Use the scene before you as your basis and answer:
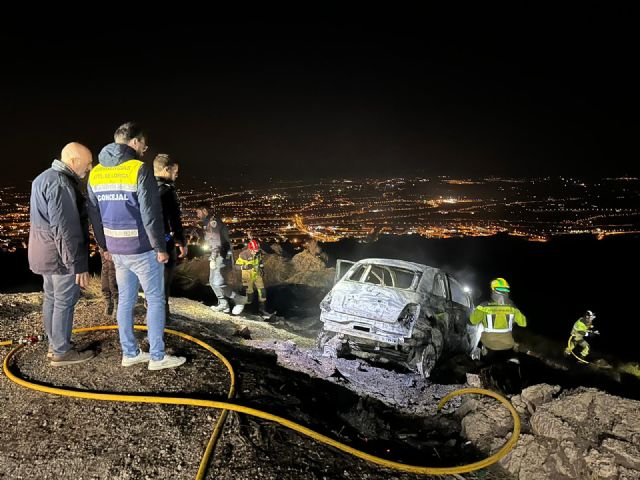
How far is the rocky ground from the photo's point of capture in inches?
121

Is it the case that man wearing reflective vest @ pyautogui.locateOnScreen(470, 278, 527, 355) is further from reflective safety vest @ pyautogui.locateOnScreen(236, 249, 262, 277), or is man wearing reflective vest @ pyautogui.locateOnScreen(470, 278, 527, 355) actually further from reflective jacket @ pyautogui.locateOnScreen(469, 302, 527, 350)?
reflective safety vest @ pyautogui.locateOnScreen(236, 249, 262, 277)

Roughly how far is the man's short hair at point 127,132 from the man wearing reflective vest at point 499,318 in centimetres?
501

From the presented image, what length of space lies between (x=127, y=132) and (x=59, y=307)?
1.83m

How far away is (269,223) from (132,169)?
2739 centimetres

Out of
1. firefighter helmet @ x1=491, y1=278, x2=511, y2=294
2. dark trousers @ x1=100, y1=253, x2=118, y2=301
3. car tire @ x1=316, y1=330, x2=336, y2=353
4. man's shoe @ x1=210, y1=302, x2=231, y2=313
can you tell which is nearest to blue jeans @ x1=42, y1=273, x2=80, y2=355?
dark trousers @ x1=100, y1=253, x2=118, y2=301

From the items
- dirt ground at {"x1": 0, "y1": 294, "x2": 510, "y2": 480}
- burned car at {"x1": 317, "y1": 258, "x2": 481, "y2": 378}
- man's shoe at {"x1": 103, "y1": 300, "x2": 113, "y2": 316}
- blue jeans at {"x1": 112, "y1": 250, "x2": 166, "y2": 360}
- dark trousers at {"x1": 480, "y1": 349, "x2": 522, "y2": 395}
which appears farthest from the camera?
burned car at {"x1": 317, "y1": 258, "x2": 481, "y2": 378}

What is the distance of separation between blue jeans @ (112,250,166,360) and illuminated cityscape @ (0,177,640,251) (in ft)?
44.4

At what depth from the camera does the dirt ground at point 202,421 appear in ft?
9.96

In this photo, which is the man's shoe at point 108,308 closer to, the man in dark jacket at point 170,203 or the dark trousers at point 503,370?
the man in dark jacket at point 170,203

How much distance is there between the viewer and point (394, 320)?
620cm

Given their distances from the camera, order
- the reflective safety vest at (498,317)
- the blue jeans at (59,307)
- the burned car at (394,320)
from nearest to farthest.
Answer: the blue jeans at (59,307), the reflective safety vest at (498,317), the burned car at (394,320)

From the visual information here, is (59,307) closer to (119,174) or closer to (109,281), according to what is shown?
(119,174)

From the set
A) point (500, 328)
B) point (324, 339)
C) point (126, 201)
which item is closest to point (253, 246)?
point (324, 339)

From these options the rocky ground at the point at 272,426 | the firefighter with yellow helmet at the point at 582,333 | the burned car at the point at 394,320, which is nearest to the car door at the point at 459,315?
the burned car at the point at 394,320
